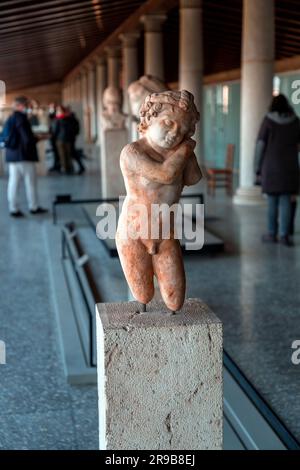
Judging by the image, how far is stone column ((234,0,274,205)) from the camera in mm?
10867

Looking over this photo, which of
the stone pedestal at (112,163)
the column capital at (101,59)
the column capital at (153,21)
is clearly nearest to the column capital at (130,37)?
the column capital at (153,21)

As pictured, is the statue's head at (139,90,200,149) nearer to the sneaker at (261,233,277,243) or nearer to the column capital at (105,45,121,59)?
the sneaker at (261,233,277,243)

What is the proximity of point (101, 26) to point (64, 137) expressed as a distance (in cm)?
485

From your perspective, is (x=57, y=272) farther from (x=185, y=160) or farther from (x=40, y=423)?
(x=185, y=160)

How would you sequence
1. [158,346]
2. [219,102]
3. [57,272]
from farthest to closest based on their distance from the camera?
[219,102] → [57,272] → [158,346]

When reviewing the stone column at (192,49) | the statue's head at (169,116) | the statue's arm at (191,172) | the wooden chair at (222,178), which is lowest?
the wooden chair at (222,178)

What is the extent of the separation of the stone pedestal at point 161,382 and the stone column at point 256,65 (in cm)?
892

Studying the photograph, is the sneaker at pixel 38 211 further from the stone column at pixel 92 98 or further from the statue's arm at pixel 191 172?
the stone column at pixel 92 98

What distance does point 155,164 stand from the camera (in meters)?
2.63

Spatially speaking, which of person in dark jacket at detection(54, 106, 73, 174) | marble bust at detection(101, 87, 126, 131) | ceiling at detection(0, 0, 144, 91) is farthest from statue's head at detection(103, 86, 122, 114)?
person in dark jacket at detection(54, 106, 73, 174)

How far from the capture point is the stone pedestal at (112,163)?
10.1m

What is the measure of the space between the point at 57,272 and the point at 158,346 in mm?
4560
